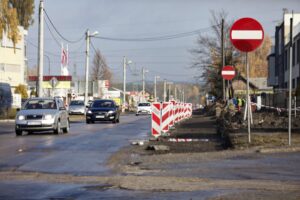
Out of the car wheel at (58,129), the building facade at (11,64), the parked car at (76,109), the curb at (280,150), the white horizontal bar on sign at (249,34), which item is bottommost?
the curb at (280,150)

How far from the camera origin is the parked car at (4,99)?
5294cm

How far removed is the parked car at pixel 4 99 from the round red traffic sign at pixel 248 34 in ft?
124

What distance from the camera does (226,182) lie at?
1124cm

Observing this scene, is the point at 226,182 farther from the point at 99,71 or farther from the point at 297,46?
the point at 99,71

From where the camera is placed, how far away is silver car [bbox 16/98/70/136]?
92.4 ft

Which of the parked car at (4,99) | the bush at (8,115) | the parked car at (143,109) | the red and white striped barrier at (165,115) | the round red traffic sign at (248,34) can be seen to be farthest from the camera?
the parked car at (143,109)

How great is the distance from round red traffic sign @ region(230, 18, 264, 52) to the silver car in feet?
43.6

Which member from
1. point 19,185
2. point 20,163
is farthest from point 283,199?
point 20,163

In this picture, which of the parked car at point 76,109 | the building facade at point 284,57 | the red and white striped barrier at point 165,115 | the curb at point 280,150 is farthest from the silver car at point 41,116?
the building facade at point 284,57

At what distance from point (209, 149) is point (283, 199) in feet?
31.8

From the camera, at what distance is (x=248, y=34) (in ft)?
54.9

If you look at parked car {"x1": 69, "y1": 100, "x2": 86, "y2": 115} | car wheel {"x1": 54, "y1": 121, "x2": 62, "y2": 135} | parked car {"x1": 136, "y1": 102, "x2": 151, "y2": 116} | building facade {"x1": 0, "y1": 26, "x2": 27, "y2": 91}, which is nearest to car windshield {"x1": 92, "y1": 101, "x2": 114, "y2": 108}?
car wheel {"x1": 54, "y1": 121, "x2": 62, "y2": 135}

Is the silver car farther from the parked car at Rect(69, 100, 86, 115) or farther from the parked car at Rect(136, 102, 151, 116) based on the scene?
the parked car at Rect(136, 102, 151, 116)

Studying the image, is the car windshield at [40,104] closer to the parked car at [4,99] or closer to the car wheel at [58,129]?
the car wheel at [58,129]
